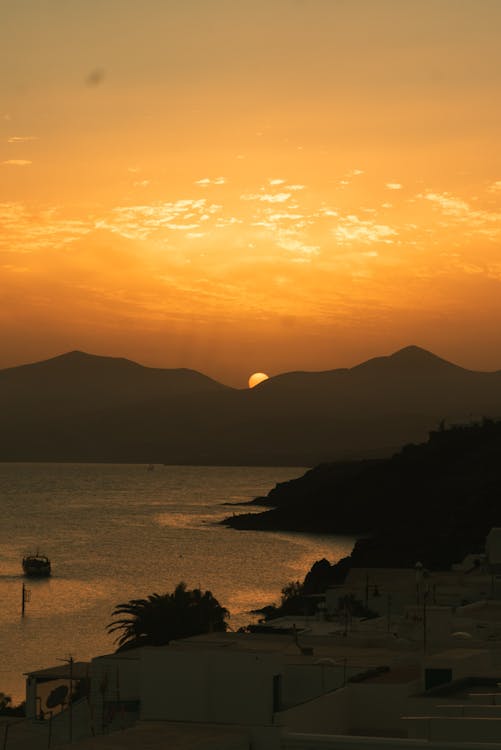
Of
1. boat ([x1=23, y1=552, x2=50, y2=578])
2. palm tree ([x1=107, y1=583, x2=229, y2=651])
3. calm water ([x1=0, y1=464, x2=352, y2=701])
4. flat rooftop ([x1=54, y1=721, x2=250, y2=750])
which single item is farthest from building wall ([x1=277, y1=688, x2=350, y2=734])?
boat ([x1=23, y1=552, x2=50, y2=578])

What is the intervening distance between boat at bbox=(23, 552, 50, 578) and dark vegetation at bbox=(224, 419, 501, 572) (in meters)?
26.7

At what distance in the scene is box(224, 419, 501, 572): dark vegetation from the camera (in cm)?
12150

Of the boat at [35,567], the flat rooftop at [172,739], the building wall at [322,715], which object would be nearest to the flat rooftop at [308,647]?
the building wall at [322,715]

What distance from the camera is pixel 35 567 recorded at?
332 feet

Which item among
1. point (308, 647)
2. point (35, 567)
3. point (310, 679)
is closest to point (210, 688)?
point (310, 679)

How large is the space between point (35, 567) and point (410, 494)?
67.2m

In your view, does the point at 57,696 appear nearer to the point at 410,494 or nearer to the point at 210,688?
the point at 210,688

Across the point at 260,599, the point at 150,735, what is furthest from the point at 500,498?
the point at 150,735

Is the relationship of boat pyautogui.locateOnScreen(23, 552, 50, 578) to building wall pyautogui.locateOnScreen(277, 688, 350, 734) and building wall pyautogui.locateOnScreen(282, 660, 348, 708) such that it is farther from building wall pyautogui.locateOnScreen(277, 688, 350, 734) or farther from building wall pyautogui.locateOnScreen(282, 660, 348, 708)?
building wall pyautogui.locateOnScreen(277, 688, 350, 734)

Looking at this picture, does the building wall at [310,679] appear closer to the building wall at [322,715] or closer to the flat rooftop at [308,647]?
the flat rooftop at [308,647]

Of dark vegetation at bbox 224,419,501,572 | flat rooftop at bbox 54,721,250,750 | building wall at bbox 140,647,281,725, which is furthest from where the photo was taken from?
dark vegetation at bbox 224,419,501,572

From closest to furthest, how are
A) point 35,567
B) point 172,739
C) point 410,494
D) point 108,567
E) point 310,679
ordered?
point 172,739 < point 310,679 < point 35,567 < point 108,567 < point 410,494

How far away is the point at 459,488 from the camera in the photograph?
482 feet

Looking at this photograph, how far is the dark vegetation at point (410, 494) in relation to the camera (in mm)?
121500
